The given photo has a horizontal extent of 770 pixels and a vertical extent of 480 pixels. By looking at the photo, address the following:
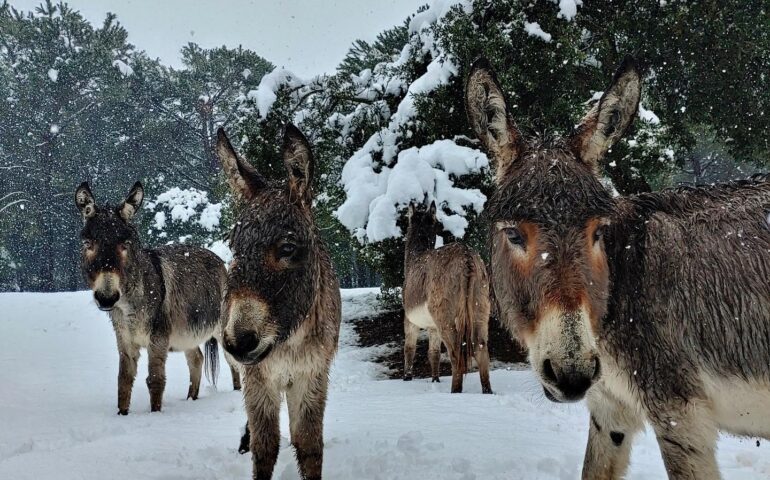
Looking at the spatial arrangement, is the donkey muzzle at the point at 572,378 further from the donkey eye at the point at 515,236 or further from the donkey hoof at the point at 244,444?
the donkey hoof at the point at 244,444

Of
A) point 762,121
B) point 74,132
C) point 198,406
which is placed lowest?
point 198,406

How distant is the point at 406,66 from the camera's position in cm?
1256

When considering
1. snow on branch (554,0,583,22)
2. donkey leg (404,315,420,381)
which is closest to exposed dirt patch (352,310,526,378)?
donkey leg (404,315,420,381)

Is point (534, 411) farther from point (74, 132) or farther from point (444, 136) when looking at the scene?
point (74, 132)

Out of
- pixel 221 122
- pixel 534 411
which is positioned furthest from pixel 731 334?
pixel 221 122

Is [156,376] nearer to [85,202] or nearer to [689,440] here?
[85,202]

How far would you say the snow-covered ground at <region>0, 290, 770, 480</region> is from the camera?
11.6 ft

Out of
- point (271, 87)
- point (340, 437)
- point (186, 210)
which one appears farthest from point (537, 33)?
point (186, 210)

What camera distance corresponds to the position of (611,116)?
2.51 meters

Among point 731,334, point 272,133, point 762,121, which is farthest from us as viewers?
point 272,133

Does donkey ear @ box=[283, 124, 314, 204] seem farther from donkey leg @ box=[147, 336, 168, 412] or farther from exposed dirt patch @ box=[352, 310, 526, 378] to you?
exposed dirt patch @ box=[352, 310, 526, 378]

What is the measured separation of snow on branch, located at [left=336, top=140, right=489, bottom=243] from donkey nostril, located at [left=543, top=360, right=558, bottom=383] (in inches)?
333

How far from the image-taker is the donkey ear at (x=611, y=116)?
2.49 metres

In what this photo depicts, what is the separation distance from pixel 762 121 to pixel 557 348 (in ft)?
37.7
